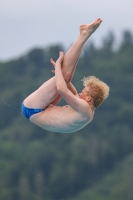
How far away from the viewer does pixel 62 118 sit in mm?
8414

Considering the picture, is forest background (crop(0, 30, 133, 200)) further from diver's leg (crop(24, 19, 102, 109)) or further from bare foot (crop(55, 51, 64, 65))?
bare foot (crop(55, 51, 64, 65))

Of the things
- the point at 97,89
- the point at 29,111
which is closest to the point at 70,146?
the point at 29,111

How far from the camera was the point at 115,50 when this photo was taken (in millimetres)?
46688

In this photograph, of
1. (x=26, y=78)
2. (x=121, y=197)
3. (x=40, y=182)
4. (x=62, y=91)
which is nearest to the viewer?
(x=62, y=91)

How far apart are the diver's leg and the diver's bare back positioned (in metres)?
0.11

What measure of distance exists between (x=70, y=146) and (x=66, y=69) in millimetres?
30815

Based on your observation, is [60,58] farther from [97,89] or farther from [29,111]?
[29,111]

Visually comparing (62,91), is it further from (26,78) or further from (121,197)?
(26,78)

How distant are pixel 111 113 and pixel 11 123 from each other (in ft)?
19.1

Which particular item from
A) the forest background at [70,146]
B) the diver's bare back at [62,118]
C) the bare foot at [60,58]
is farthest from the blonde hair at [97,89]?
the forest background at [70,146]

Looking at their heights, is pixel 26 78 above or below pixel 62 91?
below

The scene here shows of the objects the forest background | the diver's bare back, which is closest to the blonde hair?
the diver's bare back

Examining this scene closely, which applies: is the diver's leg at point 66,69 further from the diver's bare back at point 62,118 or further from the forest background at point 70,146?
the forest background at point 70,146

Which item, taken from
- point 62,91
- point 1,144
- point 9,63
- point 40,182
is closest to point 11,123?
point 1,144
